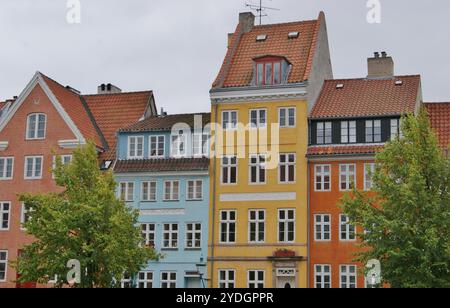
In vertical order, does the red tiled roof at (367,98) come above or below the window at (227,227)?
above

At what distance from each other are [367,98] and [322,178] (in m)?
5.93

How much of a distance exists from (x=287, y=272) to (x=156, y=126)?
1258cm

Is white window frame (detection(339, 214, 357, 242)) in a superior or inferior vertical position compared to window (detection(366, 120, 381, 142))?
inferior

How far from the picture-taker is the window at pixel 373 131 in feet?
145

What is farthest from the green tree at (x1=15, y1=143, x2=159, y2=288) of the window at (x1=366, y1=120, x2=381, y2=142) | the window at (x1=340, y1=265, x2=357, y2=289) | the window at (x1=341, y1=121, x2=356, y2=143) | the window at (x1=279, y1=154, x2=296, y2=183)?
the window at (x1=366, y1=120, x2=381, y2=142)

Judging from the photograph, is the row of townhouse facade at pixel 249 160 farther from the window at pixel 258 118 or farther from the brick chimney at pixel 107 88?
the brick chimney at pixel 107 88

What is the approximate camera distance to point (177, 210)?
46.1 m

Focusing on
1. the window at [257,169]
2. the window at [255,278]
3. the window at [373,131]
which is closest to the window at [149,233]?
the window at [255,278]

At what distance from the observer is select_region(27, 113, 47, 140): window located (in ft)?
164

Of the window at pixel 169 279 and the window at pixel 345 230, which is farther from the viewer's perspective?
the window at pixel 169 279

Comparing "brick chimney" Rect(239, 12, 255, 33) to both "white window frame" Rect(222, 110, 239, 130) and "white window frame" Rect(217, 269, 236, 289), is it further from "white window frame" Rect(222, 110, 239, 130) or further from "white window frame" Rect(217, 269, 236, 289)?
"white window frame" Rect(217, 269, 236, 289)

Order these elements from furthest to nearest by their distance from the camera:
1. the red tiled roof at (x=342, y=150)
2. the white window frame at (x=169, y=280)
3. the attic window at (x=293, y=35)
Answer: the attic window at (x=293, y=35)
the white window frame at (x=169, y=280)
the red tiled roof at (x=342, y=150)

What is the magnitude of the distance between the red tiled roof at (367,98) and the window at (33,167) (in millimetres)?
17687

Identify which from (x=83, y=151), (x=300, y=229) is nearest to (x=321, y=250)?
(x=300, y=229)
